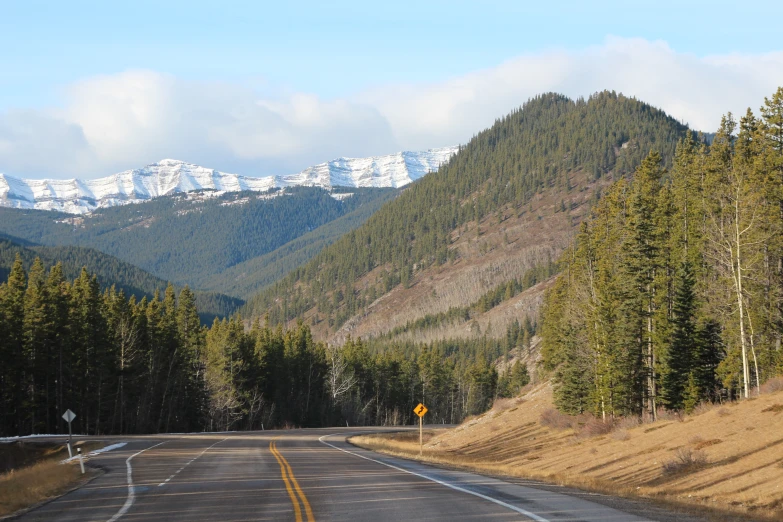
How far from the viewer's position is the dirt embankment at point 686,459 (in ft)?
63.5

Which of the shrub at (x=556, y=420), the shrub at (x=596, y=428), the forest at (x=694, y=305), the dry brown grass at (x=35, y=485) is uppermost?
the forest at (x=694, y=305)

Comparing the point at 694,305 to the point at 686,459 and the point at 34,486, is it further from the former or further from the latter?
the point at 34,486

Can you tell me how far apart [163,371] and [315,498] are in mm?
68451

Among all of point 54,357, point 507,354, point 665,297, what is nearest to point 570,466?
point 665,297

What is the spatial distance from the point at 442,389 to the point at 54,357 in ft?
278

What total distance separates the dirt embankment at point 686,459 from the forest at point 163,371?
129 ft

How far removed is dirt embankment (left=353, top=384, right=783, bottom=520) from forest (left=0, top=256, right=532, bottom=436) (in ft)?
129

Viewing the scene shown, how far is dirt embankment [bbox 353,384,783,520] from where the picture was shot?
1934cm

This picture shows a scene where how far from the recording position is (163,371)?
82500 millimetres

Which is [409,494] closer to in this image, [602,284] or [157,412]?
[602,284]

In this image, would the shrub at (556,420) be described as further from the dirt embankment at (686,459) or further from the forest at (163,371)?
the forest at (163,371)

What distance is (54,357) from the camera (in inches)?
2514

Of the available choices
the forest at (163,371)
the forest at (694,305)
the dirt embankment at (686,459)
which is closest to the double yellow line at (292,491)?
the dirt embankment at (686,459)

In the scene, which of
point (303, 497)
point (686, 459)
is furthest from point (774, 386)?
point (303, 497)
